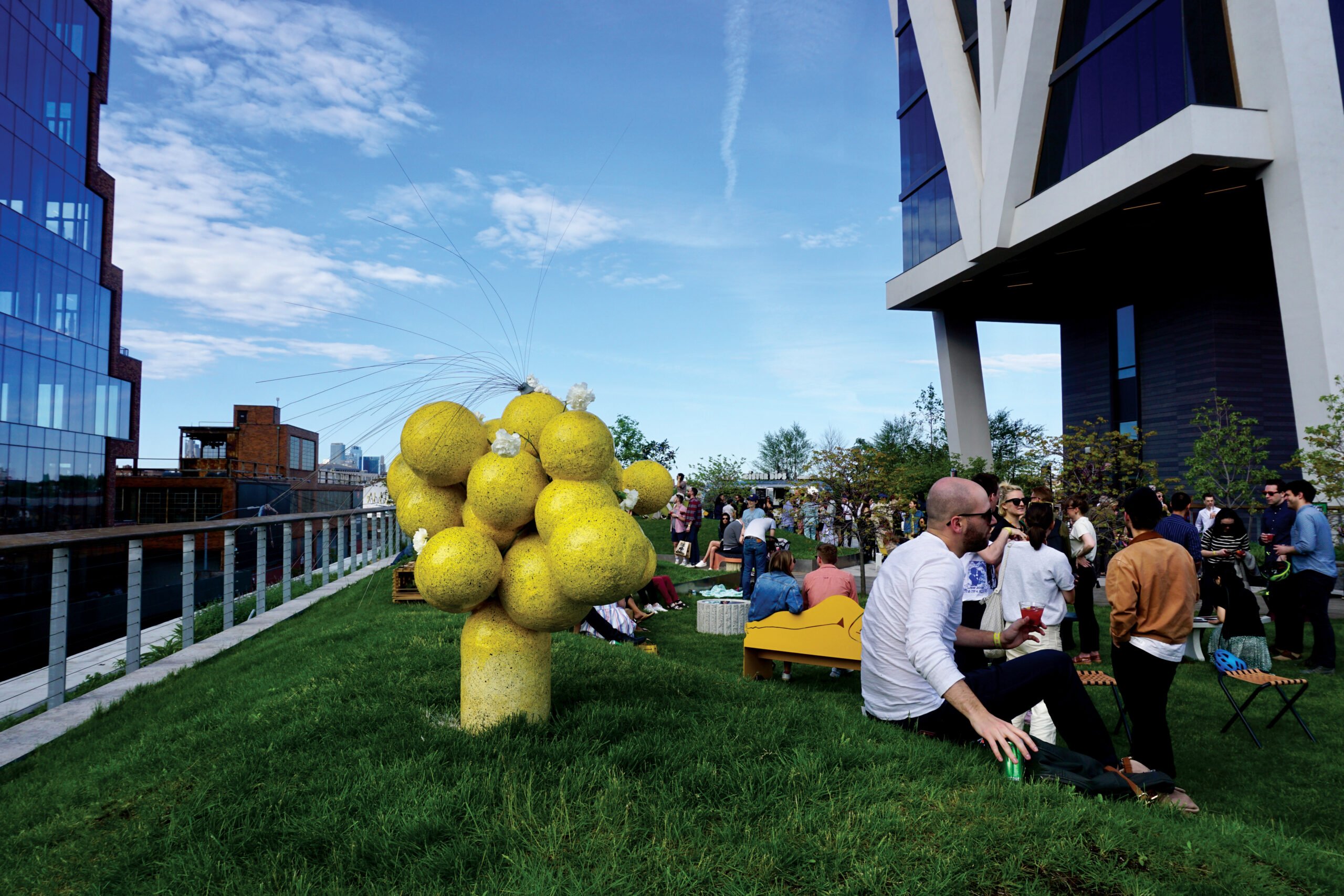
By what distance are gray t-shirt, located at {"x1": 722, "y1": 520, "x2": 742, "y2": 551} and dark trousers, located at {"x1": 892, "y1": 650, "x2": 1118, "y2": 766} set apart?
1197 cm

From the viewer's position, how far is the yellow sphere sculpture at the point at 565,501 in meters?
3.28

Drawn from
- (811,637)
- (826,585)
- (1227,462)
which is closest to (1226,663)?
(811,637)

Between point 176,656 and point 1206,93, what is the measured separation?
20.7 metres

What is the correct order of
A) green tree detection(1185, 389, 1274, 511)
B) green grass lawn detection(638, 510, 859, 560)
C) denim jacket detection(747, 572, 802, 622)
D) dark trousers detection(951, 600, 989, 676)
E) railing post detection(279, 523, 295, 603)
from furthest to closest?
green grass lawn detection(638, 510, 859, 560) < green tree detection(1185, 389, 1274, 511) < railing post detection(279, 523, 295, 603) < denim jacket detection(747, 572, 802, 622) < dark trousers detection(951, 600, 989, 676)

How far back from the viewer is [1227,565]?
26.3 ft

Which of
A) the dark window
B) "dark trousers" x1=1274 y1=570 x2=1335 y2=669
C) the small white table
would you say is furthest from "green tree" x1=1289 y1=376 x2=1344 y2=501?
the dark window

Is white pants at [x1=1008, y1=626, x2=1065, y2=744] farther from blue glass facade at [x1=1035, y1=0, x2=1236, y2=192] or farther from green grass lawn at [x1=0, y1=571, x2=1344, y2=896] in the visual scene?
blue glass facade at [x1=1035, y1=0, x2=1236, y2=192]

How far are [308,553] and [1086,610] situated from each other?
35.5ft

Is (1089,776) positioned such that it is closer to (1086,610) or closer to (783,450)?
(1086,610)

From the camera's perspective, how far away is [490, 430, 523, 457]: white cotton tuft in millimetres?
3514

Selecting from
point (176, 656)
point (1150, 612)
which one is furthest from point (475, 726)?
point (176, 656)

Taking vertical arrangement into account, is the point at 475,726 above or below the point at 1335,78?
below

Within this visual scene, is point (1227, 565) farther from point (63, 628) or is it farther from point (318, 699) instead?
point (63, 628)

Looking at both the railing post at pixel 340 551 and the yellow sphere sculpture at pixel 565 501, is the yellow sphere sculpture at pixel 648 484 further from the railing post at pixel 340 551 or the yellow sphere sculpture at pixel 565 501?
the railing post at pixel 340 551
